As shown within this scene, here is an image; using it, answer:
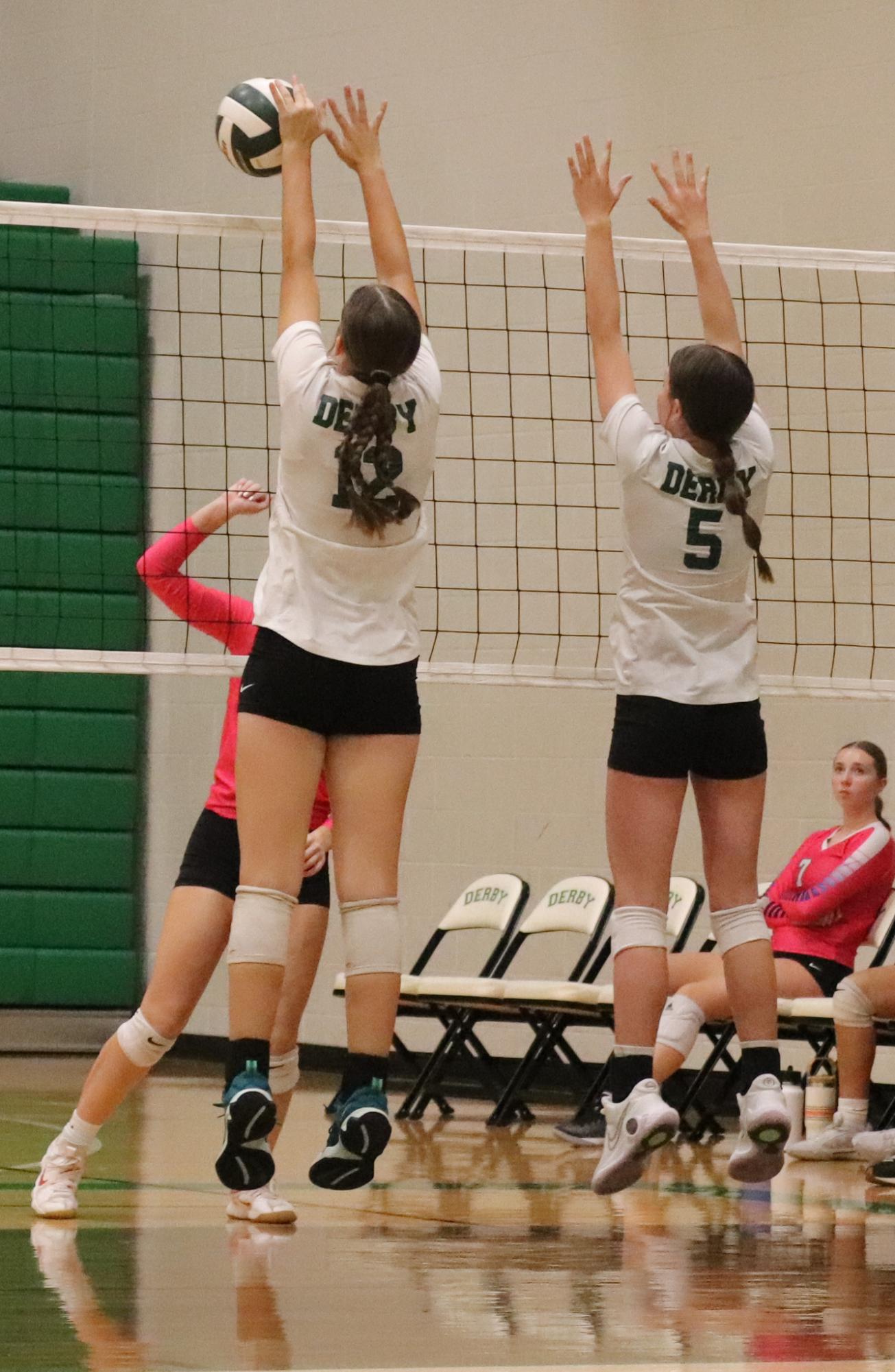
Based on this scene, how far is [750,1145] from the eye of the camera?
418 centimetres

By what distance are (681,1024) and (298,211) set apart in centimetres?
350

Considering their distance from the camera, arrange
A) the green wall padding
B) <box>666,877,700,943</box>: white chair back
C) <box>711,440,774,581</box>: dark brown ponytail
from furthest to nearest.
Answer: the green wall padding, <box>666,877,700,943</box>: white chair back, <box>711,440,774,581</box>: dark brown ponytail

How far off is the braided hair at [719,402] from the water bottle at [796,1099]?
2.68 m

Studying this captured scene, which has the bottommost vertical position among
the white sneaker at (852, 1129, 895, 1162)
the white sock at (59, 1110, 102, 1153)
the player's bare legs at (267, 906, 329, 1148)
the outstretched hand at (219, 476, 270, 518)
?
the white sneaker at (852, 1129, 895, 1162)

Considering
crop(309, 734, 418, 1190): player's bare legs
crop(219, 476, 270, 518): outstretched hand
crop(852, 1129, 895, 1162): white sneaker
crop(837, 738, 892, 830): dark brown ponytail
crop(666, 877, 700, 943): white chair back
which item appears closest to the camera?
crop(309, 734, 418, 1190): player's bare legs

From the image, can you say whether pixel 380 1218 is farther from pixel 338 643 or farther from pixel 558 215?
pixel 558 215

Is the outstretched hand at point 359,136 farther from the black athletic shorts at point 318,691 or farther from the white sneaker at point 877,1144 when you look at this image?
the white sneaker at point 877,1144

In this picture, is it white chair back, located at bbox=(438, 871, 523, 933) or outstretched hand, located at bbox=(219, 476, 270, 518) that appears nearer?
outstretched hand, located at bbox=(219, 476, 270, 518)

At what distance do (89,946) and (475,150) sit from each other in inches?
175

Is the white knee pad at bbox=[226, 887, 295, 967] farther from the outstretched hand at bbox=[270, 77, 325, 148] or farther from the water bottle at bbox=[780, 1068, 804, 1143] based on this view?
the water bottle at bbox=[780, 1068, 804, 1143]

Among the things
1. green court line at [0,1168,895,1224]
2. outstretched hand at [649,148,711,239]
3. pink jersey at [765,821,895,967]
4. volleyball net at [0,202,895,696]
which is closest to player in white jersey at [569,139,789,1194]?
outstretched hand at [649,148,711,239]

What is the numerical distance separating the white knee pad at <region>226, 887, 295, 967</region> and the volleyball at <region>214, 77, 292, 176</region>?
179cm

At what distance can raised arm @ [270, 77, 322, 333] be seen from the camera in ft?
13.3

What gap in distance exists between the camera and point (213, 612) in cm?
516
